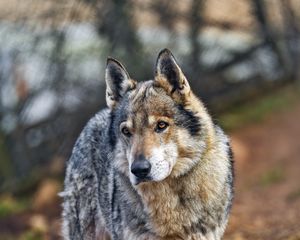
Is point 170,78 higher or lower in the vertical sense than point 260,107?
lower

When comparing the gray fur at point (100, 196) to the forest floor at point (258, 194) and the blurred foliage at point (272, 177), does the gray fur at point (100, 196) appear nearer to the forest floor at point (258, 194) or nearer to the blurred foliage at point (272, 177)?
the forest floor at point (258, 194)

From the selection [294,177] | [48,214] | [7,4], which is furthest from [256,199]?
[7,4]

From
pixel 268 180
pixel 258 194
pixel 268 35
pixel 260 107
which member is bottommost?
pixel 258 194

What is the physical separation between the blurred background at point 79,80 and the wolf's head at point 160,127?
3.86 m

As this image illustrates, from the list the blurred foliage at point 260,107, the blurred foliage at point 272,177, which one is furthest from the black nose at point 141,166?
the blurred foliage at point 260,107

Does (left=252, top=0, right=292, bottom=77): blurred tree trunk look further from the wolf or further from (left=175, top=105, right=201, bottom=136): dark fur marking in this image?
(left=175, top=105, right=201, bottom=136): dark fur marking

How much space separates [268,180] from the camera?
10.3 m

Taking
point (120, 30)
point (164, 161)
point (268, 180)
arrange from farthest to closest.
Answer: point (120, 30), point (268, 180), point (164, 161)

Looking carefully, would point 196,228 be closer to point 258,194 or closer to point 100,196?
point 100,196

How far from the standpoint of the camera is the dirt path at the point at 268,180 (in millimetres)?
8141

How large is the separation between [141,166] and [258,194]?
4827 mm

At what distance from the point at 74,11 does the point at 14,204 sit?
2.56 meters

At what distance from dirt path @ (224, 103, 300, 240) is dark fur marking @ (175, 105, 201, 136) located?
192 centimetres

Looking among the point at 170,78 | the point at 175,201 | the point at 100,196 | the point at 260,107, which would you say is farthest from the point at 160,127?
the point at 260,107
